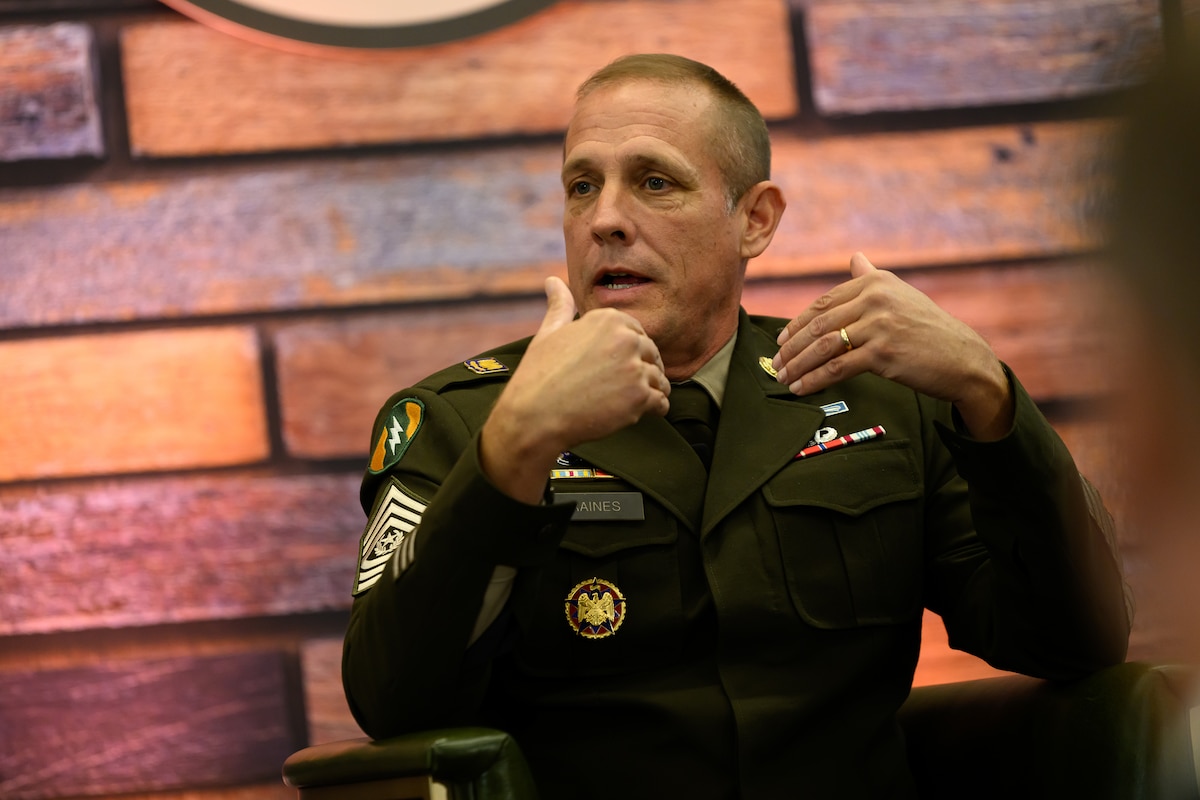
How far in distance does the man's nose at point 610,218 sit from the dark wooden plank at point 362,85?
546mm

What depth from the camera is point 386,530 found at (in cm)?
165

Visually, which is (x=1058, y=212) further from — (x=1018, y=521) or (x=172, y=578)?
(x=172, y=578)

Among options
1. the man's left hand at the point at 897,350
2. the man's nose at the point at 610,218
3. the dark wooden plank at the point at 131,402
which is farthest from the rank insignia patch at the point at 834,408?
the dark wooden plank at the point at 131,402

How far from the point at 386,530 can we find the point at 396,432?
0.57 feet

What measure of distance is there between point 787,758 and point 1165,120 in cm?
126

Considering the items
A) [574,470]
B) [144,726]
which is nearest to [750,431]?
[574,470]

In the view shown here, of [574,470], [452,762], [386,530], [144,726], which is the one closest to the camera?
[452,762]

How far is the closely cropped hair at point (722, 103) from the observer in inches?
76.9

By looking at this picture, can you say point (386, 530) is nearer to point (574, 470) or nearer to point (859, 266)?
point (574, 470)

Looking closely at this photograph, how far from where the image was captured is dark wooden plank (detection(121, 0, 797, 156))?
2.33 metres

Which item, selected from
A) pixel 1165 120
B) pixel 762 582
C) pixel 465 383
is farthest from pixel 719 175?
pixel 1165 120

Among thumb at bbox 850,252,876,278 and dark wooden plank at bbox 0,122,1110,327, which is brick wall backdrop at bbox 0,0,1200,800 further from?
thumb at bbox 850,252,876,278

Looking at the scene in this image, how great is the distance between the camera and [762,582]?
5.57ft

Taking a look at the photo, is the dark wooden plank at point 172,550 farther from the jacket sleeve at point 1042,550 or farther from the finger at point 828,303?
the jacket sleeve at point 1042,550
